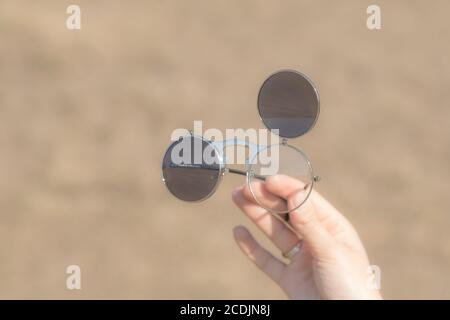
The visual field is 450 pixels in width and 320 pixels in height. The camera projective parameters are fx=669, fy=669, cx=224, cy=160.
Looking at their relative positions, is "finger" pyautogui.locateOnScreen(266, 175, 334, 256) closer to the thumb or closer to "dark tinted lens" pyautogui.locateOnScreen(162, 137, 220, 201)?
the thumb

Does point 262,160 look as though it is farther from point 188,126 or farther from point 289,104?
point 188,126

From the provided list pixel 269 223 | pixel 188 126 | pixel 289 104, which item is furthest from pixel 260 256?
pixel 188 126

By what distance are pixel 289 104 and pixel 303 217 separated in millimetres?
321

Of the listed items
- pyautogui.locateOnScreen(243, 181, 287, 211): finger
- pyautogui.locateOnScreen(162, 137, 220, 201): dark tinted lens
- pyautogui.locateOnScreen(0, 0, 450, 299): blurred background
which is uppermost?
pyautogui.locateOnScreen(0, 0, 450, 299): blurred background

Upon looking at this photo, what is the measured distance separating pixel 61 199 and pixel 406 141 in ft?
6.91

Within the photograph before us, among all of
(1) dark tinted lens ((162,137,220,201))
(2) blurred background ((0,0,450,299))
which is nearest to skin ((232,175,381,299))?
(1) dark tinted lens ((162,137,220,201))

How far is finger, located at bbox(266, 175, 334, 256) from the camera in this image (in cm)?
186

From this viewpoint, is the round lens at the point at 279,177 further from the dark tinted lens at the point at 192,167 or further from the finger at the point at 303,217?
the dark tinted lens at the point at 192,167

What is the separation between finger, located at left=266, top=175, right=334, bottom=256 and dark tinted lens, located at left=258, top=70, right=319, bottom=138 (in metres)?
0.15

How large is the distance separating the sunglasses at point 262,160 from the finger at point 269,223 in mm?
145

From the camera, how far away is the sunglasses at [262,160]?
1896mm

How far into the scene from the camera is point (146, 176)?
12.9 ft

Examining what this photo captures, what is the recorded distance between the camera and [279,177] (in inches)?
77.7

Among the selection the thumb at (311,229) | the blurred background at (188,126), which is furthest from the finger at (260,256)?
the blurred background at (188,126)
